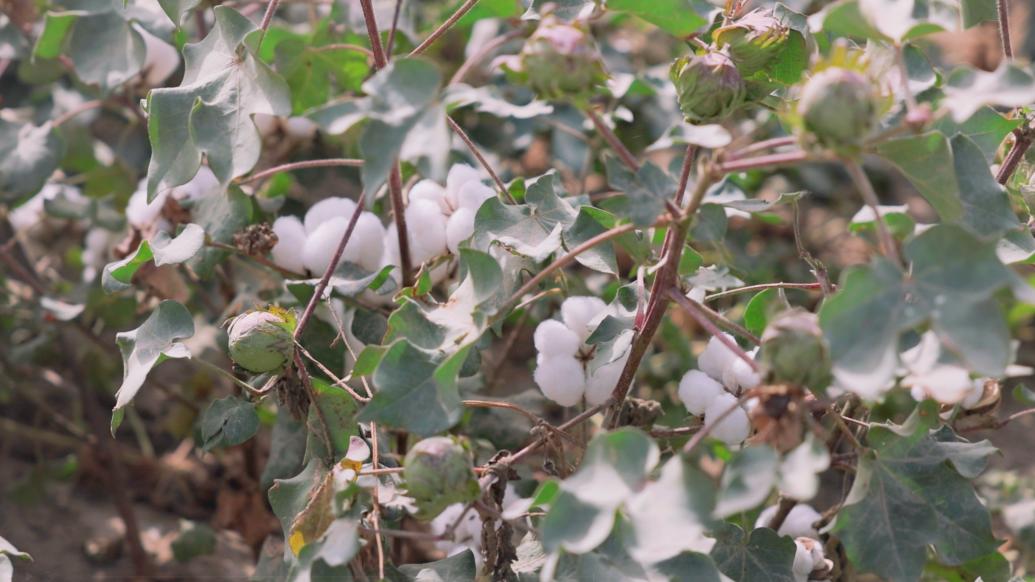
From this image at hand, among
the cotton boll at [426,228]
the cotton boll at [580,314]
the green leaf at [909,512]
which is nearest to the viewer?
the green leaf at [909,512]

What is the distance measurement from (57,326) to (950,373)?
1482mm

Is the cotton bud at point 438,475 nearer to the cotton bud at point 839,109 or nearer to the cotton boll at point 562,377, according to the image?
the cotton boll at point 562,377

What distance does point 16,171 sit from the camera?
5.72 ft

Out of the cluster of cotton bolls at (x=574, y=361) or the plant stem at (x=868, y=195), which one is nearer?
the plant stem at (x=868, y=195)

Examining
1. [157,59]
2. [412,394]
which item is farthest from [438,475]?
[157,59]

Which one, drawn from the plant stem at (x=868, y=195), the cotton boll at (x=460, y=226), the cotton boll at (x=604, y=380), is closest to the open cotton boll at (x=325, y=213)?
the cotton boll at (x=460, y=226)

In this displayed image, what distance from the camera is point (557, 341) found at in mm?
1264

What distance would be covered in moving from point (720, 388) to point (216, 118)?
627 millimetres

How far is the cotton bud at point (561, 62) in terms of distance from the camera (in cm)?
94

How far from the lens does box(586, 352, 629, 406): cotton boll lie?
125 centimetres

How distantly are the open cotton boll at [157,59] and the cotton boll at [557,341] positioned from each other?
35.4 inches

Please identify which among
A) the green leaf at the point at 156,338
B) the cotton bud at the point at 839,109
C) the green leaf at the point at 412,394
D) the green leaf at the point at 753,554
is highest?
the cotton bud at the point at 839,109

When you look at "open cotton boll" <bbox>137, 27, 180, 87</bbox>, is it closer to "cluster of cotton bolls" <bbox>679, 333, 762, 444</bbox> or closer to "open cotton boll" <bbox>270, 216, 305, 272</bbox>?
"open cotton boll" <bbox>270, 216, 305, 272</bbox>

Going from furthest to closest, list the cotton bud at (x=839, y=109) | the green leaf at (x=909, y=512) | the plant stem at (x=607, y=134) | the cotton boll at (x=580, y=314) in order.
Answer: the cotton boll at (x=580, y=314)
the green leaf at (x=909, y=512)
the plant stem at (x=607, y=134)
the cotton bud at (x=839, y=109)
